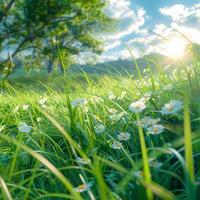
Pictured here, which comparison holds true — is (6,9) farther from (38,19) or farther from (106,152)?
(106,152)

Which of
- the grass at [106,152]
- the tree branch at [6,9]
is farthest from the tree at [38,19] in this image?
the grass at [106,152]

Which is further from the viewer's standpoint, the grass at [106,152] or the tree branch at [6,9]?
the tree branch at [6,9]

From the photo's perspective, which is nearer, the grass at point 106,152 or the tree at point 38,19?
the grass at point 106,152

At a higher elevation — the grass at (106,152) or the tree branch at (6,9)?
the tree branch at (6,9)

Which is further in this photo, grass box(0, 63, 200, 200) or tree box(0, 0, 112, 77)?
tree box(0, 0, 112, 77)

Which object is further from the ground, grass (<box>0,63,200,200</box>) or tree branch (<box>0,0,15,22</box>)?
tree branch (<box>0,0,15,22</box>)

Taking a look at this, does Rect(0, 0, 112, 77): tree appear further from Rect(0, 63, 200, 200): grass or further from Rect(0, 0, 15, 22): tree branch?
Rect(0, 63, 200, 200): grass

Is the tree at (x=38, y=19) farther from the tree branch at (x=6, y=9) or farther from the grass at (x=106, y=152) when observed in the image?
the grass at (x=106, y=152)

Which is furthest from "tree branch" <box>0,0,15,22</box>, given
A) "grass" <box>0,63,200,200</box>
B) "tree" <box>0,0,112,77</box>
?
"grass" <box>0,63,200,200</box>

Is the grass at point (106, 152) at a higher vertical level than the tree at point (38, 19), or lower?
lower

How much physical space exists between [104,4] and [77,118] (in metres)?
26.2

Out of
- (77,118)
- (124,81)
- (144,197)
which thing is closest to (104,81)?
(124,81)

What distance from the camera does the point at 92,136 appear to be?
8.40 ft

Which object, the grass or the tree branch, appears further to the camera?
the tree branch
